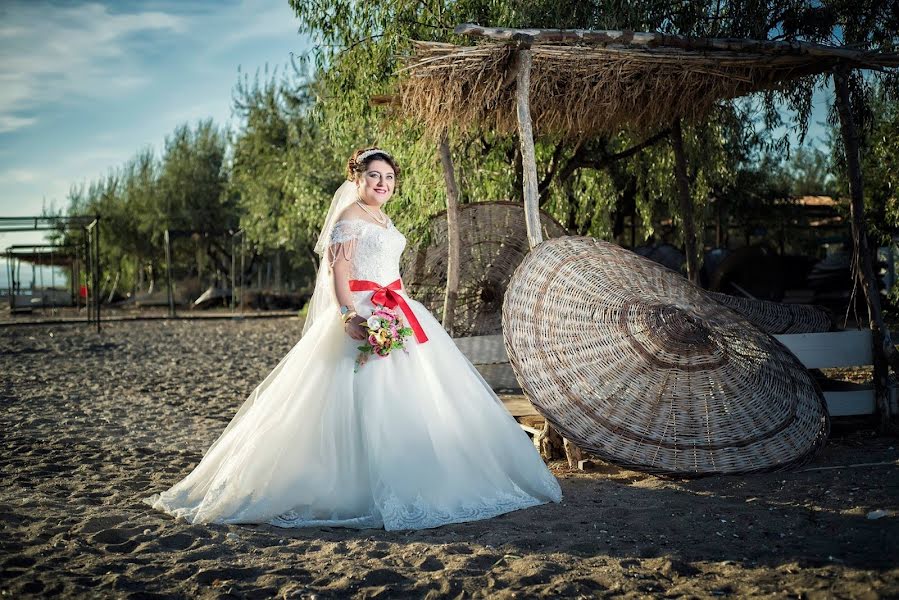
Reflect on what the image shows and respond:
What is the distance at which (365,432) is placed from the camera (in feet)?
12.4

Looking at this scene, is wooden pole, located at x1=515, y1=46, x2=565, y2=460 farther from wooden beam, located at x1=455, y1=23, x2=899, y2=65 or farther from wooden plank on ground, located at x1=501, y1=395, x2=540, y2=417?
wooden plank on ground, located at x1=501, y1=395, x2=540, y2=417

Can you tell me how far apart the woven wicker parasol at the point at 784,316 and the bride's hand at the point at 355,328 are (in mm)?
3650

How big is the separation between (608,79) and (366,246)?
261 cm

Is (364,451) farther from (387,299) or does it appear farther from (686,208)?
(686,208)

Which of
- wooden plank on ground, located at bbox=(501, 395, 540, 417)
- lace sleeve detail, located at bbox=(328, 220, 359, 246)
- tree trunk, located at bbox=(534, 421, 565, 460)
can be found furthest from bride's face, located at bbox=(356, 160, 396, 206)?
wooden plank on ground, located at bbox=(501, 395, 540, 417)

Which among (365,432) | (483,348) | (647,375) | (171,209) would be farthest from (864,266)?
(171,209)

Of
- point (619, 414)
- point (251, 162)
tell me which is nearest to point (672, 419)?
point (619, 414)

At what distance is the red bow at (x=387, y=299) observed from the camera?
4.17 metres

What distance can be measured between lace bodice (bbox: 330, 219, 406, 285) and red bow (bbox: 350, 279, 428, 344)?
0.11ft

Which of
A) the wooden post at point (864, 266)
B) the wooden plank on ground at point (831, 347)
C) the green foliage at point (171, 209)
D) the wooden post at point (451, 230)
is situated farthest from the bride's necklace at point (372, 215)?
the green foliage at point (171, 209)

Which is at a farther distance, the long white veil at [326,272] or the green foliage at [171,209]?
the green foliage at [171,209]

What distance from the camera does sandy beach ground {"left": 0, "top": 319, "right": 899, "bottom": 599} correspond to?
284cm

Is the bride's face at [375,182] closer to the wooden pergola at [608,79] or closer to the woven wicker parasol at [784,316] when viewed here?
the wooden pergola at [608,79]

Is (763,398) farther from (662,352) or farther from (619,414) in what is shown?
(619,414)
